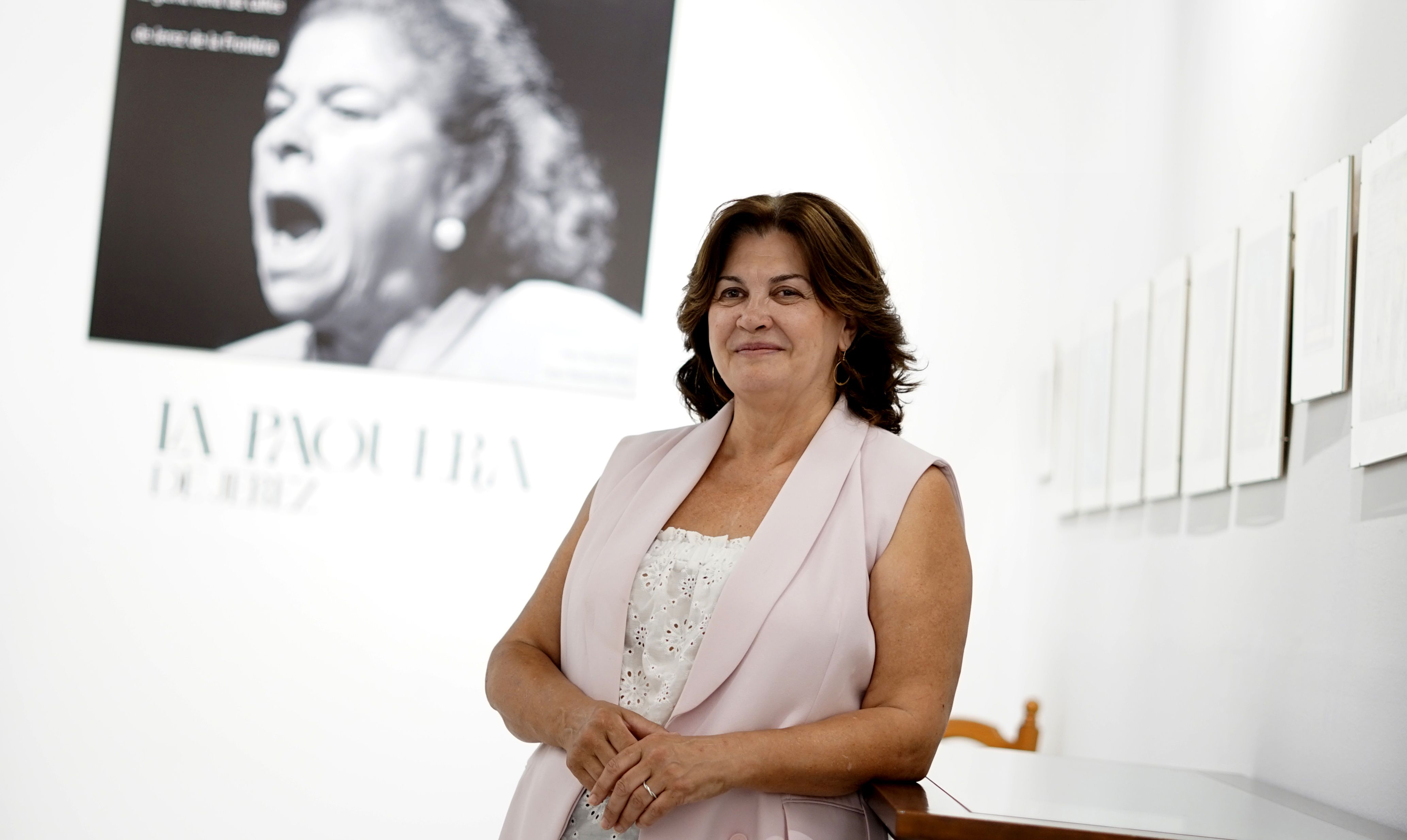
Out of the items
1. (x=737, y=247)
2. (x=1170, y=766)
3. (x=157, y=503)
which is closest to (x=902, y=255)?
(x=1170, y=766)

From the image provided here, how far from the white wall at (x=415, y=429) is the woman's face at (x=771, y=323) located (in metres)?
2.25

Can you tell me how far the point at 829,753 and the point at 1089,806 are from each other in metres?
0.40

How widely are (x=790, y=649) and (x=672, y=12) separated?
10.5ft

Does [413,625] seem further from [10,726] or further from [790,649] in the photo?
[790,649]

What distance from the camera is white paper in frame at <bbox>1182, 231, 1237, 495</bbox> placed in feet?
9.02

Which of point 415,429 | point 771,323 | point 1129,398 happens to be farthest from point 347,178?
point 771,323

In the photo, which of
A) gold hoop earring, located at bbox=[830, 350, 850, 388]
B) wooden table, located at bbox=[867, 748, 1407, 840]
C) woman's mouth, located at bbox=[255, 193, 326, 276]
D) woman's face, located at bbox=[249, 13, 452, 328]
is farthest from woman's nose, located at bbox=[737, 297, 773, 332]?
woman's mouth, located at bbox=[255, 193, 326, 276]

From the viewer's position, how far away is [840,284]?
6.68 feet

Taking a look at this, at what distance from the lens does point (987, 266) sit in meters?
4.37

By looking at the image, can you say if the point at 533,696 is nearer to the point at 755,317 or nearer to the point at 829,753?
the point at 829,753

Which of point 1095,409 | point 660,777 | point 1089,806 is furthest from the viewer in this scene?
point 1095,409

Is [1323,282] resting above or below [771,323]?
above

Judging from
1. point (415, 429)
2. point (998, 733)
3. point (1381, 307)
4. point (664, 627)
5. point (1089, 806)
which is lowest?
point (998, 733)

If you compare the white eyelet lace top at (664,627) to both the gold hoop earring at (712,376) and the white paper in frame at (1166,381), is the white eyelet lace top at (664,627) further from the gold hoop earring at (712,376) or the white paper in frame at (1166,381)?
the white paper in frame at (1166,381)
